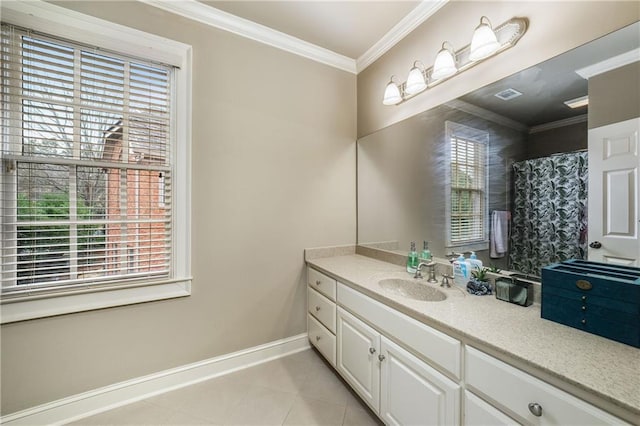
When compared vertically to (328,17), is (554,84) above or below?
below

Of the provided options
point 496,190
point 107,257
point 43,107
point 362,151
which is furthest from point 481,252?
point 43,107

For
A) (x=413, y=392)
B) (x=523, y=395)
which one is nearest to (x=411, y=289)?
(x=413, y=392)

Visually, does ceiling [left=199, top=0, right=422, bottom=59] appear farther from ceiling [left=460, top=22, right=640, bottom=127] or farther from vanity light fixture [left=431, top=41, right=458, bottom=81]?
ceiling [left=460, top=22, right=640, bottom=127]

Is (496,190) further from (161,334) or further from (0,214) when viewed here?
(0,214)

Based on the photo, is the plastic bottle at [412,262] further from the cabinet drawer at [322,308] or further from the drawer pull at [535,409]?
the drawer pull at [535,409]

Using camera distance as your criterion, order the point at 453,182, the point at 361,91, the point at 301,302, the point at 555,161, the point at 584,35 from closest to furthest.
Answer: the point at 584,35 → the point at 555,161 → the point at 453,182 → the point at 301,302 → the point at 361,91

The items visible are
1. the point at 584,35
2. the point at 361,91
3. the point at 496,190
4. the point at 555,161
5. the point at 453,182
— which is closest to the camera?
the point at 584,35

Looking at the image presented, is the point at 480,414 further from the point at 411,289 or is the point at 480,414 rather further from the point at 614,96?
the point at 614,96

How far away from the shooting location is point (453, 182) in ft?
5.59

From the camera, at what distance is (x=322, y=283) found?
1958 millimetres

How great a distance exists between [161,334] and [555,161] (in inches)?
96.5

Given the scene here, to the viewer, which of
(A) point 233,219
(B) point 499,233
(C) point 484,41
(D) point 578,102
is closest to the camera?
(D) point 578,102

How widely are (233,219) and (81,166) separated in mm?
912

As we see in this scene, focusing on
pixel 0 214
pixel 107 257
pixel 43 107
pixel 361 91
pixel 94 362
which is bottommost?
pixel 94 362
